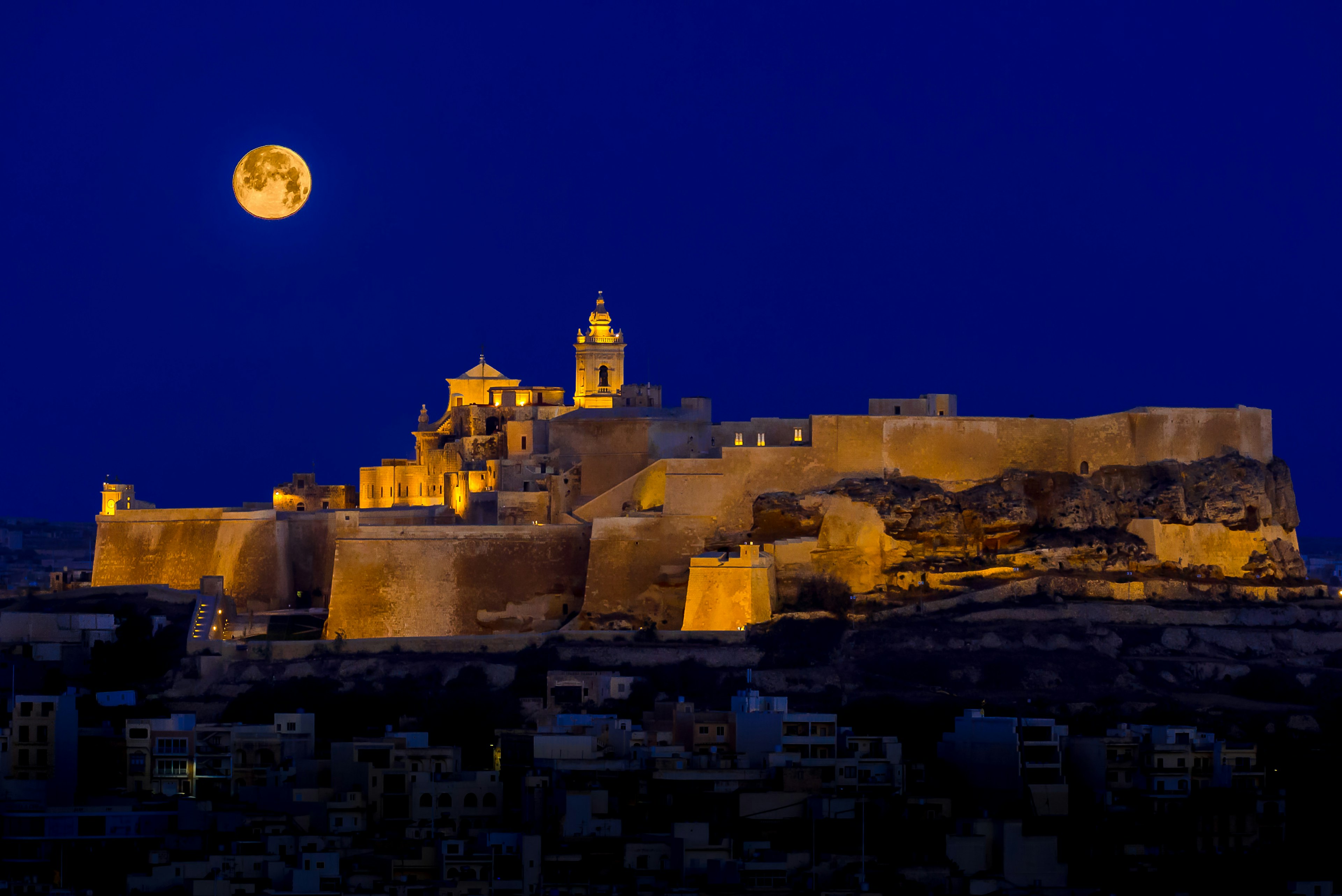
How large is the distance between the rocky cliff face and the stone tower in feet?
37.9

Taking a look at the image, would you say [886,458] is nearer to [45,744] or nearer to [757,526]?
[757,526]

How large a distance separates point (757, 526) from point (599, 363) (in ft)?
41.0

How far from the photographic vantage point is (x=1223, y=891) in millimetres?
38312

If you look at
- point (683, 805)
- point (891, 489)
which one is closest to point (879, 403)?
point (891, 489)

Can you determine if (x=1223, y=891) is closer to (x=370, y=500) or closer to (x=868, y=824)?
(x=868, y=824)

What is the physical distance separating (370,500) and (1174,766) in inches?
914

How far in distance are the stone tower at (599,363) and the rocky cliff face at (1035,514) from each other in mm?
11565

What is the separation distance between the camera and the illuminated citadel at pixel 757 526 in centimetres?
5306

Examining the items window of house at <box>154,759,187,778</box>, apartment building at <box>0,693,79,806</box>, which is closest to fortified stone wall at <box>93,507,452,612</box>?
apartment building at <box>0,693,79,806</box>

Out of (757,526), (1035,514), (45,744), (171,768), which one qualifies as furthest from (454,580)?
(1035,514)

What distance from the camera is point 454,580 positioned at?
53.7 m

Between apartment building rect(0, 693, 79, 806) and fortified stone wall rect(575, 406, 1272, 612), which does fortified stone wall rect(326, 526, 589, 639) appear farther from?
apartment building rect(0, 693, 79, 806)

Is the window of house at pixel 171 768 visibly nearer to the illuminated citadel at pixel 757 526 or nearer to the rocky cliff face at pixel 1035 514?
the illuminated citadel at pixel 757 526

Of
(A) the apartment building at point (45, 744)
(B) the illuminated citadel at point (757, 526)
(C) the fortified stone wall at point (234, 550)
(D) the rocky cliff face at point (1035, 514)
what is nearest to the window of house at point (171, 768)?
(A) the apartment building at point (45, 744)
